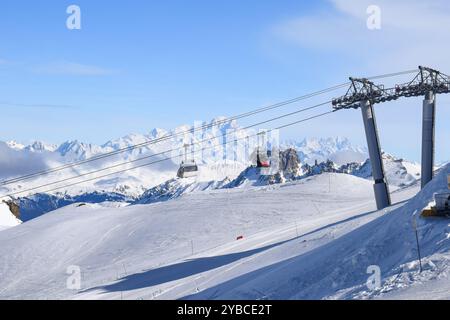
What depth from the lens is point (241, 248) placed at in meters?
43.4

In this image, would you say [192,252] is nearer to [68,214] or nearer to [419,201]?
[419,201]

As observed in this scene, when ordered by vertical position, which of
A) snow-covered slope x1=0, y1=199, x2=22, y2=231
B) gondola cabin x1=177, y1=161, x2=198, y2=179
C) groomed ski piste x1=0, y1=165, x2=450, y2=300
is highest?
gondola cabin x1=177, y1=161, x2=198, y2=179

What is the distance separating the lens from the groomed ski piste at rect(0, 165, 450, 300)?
23.8 metres

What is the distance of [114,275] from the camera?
4428 centimetres

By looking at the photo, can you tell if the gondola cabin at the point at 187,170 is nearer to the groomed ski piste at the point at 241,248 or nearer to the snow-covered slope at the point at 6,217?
the groomed ski piste at the point at 241,248

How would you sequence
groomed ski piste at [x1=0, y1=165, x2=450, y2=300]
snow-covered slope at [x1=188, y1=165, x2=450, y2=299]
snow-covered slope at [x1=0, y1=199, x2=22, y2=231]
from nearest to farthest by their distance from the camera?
snow-covered slope at [x1=188, y1=165, x2=450, y2=299], groomed ski piste at [x1=0, y1=165, x2=450, y2=300], snow-covered slope at [x1=0, y1=199, x2=22, y2=231]

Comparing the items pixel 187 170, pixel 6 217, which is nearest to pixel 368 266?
pixel 187 170

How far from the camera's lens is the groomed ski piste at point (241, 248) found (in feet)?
78.0

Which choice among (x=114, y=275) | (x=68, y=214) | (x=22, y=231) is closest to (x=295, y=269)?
(x=114, y=275)

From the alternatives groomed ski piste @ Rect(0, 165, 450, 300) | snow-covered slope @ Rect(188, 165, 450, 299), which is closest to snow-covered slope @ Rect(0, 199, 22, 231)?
groomed ski piste @ Rect(0, 165, 450, 300)

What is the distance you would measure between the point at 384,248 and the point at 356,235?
14.5 feet

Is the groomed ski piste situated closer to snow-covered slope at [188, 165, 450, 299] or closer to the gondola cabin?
snow-covered slope at [188, 165, 450, 299]

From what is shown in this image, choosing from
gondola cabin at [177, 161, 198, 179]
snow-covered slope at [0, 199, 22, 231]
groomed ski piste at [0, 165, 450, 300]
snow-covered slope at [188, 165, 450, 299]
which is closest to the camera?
snow-covered slope at [188, 165, 450, 299]

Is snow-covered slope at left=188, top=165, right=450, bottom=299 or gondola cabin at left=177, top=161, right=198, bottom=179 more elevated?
gondola cabin at left=177, top=161, right=198, bottom=179
